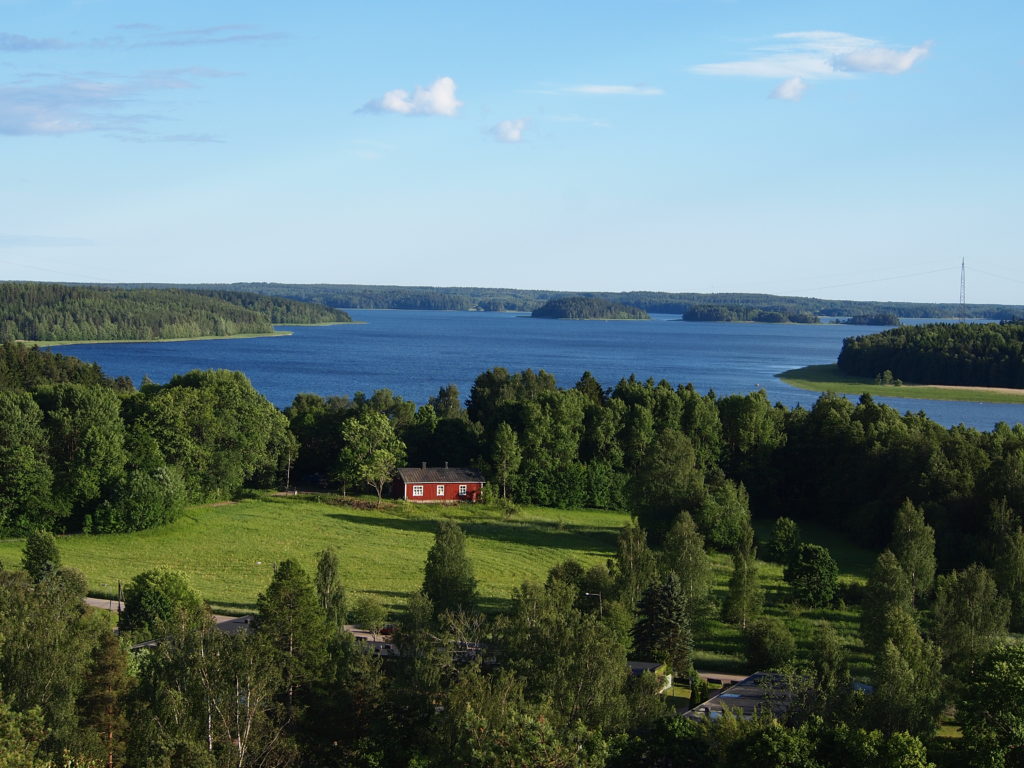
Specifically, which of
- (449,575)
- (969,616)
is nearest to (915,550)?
(969,616)

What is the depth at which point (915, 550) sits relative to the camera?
104ft

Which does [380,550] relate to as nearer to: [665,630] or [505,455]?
[505,455]

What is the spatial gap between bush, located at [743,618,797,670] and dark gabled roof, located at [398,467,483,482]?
24.3 meters

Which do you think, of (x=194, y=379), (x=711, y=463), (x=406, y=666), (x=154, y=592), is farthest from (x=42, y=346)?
(x=406, y=666)

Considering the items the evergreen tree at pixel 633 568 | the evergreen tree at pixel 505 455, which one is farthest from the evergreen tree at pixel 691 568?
the evergreen tree at pixel 505 455

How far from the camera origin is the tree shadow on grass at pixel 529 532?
4147 cm

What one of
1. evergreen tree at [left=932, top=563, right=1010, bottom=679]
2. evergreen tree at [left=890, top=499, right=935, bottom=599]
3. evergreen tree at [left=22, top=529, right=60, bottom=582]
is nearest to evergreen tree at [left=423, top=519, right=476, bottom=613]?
evergreen tree at [left=22, top=529, right=60, bottom=582]

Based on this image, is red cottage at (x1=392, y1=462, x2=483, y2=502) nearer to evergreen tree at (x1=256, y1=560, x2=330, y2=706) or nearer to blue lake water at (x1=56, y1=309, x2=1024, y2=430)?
evergreen tree at (x1=256, y1=560, x2=330, y2=706)

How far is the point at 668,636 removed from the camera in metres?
26.7

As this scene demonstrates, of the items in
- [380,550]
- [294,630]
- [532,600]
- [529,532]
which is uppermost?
[532,600]

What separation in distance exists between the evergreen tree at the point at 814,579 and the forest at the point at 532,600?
0.31 ft

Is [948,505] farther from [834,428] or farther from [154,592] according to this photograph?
[154,592]

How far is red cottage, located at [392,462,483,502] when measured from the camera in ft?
161

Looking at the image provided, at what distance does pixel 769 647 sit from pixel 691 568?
451 centimetres
